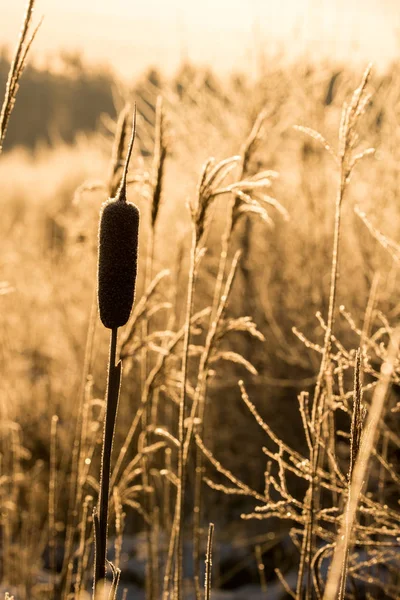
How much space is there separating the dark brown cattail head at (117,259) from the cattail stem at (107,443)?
0.03 m

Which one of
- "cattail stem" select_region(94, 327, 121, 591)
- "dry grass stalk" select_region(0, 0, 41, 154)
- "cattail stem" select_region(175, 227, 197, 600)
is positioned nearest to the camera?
"cattail stem" select_region(94, 327, 121, 591)

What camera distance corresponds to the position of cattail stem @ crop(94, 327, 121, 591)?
94 cm

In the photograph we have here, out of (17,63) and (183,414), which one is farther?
(183,414)

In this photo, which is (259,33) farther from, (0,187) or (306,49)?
(0,187)

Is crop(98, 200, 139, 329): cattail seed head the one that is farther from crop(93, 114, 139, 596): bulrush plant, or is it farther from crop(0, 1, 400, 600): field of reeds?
crop(0, 1, 400, 600): field of reeds

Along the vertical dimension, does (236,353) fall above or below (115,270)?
below

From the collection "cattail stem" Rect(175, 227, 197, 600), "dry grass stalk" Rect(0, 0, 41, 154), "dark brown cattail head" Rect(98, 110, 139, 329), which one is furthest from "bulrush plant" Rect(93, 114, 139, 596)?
"cattail stem" Rect(175, 227, 197, 600)

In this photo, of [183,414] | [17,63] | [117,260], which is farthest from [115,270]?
[183,414]

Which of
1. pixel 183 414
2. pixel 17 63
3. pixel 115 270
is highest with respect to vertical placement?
pixel 17 63

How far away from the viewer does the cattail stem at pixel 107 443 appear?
94 cm

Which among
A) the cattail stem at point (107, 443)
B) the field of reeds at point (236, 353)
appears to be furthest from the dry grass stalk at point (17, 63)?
the field of reeds at point (236, 353)

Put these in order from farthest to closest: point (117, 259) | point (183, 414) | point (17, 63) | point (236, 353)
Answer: point (236, 353) → point (183, 414) → point (17, 63) → point (117, 259)

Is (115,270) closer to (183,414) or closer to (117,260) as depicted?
(117,260)

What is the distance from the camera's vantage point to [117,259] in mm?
946
